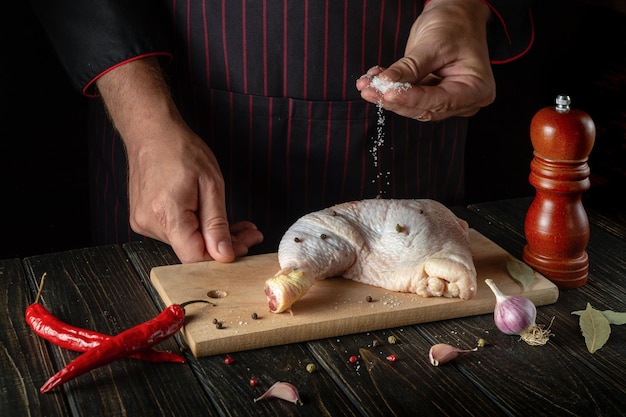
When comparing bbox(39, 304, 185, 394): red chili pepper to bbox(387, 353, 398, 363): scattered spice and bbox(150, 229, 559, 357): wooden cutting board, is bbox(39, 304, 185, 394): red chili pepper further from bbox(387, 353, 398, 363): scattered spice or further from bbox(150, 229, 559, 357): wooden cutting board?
bbox(387, 353, 398, 363): scattered spice

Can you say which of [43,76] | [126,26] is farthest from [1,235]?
[126,26]

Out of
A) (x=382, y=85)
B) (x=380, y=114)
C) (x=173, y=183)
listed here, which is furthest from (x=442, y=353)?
(x=380, y=114)

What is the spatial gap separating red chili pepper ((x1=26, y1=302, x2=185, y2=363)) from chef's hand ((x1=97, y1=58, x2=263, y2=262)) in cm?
38

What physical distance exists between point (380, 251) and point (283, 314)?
0.93 ft

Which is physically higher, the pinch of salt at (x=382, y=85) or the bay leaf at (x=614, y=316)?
the pinch of salt at (x=382, y=85)

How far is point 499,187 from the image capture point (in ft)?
11.7

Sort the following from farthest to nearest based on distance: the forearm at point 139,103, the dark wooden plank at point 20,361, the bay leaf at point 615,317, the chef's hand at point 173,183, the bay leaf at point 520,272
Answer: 1. the forearm at point 139,103
2. the chef's hand at point 173,183
3. the bay leaf at point 520,272
4. the bay leaf at point 615,317
5. the dark wooden plank at point 20,361

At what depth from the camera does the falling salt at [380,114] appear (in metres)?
1.75

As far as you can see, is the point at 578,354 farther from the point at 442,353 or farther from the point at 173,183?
the point at 173,183

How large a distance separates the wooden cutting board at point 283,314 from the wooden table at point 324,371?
24 mm

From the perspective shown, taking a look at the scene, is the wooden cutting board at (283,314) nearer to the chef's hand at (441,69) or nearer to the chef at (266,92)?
the chef at (266,92)

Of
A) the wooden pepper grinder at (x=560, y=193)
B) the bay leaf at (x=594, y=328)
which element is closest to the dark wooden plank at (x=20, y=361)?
the bay leaf at (x=594, y=328)

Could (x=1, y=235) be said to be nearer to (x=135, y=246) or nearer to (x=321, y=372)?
(x=135, y=246)

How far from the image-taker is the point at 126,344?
1.41 m
